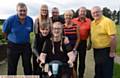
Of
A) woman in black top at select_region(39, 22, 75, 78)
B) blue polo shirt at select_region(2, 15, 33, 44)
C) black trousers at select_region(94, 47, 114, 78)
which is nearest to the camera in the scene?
woman in black top at select_region(39, 22, 75, 78)

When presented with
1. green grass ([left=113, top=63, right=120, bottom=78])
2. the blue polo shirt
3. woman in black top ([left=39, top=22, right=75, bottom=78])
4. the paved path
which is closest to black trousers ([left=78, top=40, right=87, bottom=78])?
the paved path

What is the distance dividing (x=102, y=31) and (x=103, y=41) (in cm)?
22

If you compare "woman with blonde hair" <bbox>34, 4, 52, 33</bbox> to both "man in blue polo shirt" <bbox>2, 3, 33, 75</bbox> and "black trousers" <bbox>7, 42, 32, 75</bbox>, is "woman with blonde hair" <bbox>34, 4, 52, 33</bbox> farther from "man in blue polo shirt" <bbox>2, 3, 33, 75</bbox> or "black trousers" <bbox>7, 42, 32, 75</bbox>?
"black trousers" <bbox>7, 42, 32, 75</bbox>

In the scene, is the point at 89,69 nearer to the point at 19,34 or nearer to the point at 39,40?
the point at 39,40

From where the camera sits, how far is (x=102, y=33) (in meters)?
9.55

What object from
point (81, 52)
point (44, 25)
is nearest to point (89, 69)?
point (81, 52)

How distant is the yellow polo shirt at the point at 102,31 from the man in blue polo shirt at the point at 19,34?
1436mm

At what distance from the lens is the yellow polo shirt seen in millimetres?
9414

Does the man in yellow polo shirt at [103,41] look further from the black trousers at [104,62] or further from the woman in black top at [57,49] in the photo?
the woman in black top at [57,49]

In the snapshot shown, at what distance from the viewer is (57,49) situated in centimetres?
853

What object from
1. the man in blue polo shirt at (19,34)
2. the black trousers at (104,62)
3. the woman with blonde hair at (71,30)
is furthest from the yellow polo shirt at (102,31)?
the man in blue polo shirt at (19,34)

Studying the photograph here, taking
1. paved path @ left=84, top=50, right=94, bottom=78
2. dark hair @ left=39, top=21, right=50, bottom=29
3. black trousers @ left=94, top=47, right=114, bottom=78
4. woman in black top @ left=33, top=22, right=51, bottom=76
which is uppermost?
dark hair @ left=39, top=21, right=50, bottom=29

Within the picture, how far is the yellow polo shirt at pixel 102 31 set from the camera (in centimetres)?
941

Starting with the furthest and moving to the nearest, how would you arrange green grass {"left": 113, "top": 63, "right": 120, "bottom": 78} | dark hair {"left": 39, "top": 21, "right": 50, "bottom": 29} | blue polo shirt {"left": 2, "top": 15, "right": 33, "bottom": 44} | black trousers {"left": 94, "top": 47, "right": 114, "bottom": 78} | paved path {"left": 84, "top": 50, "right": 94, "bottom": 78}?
paved path {"left": 84, "top": 50, "right": 94, "bottom": 78} < green grass {"left": 113, "top": 63, "right": 120, "bottom": 78} < blue polo shirt {"left": 2, "top": 15, "right": 33, "bottom": 44} < black trousers {"left": 94, "top": 47, "right": 114, "bottom": 78} < dark hair {"left": 39, "top": 21, "right": 50, "bottom": 29}
